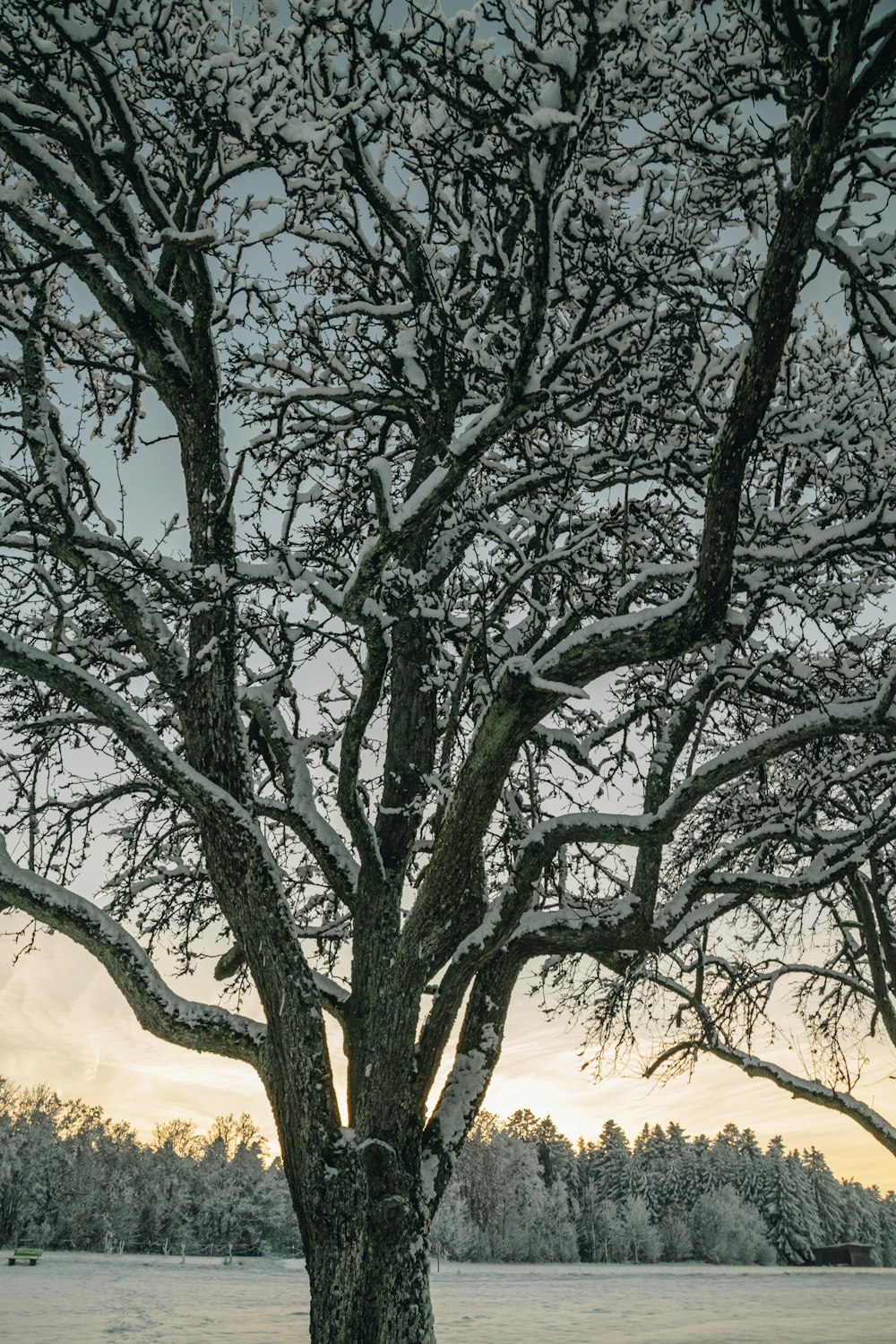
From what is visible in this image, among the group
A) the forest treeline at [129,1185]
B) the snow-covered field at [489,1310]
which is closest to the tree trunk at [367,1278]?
the snow-covered field at [489,1310]

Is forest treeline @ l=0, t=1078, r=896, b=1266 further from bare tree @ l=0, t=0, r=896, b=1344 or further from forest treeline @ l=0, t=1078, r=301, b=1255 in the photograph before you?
bare tree @ l=0, t=0, r=896, b=1344

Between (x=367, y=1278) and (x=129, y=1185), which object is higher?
(x=367, y=1278)

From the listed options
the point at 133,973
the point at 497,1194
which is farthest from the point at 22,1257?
the point at 133,973

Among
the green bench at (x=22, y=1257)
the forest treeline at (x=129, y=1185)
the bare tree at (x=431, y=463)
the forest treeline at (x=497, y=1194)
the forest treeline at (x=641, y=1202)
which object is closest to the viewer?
the bare tree at (x=431, y=463)

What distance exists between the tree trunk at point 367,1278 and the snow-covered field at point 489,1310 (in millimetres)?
11457

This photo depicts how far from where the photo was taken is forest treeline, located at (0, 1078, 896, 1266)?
216ft

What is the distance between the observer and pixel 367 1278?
4.32 m

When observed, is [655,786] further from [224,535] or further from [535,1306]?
[535,1306]

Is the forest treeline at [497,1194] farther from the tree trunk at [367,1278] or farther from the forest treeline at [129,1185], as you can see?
the tree trunk at [367,1278]

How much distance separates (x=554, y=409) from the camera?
16.2 feet

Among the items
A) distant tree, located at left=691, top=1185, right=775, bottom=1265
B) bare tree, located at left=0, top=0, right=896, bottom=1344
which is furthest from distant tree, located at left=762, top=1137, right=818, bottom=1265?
bare tree, located at left=0, top=0, right=896, bottom=1344

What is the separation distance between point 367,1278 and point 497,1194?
7841 centimetres

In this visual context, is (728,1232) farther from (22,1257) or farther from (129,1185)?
(22,1257)

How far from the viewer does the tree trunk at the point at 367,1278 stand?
421cm
